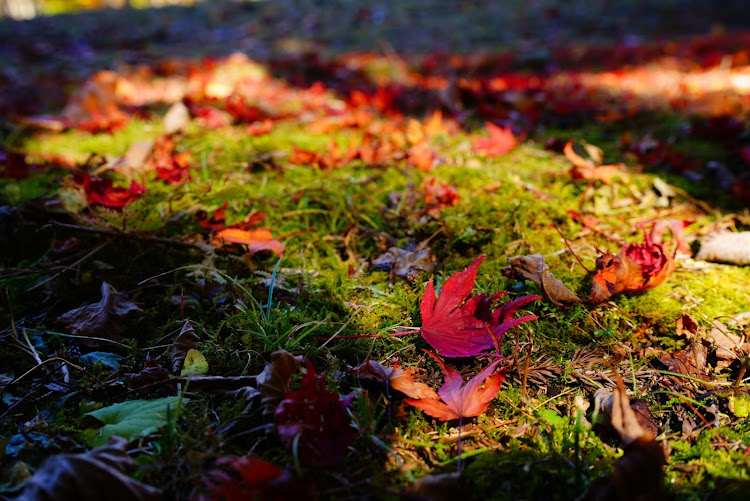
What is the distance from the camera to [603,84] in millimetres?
4734

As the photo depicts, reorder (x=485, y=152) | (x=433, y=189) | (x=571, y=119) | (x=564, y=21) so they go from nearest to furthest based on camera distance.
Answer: (x=433, y=189)
(x=485, y=152)
(x=571, y=119)
(x=564, y=21)

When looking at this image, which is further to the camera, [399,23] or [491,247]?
[399,23]

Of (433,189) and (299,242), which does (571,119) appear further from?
(299,242)

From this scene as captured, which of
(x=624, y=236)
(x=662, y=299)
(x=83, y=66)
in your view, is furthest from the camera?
(x=83, y=66)

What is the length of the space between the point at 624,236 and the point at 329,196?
1.27 meters

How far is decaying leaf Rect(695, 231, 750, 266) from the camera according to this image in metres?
1.68

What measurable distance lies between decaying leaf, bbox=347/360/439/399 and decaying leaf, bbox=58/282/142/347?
0.75 meters

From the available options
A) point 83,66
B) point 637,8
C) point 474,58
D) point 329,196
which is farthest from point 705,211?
point 637,8

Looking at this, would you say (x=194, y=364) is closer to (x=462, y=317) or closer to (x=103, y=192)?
(x=462, y=317)

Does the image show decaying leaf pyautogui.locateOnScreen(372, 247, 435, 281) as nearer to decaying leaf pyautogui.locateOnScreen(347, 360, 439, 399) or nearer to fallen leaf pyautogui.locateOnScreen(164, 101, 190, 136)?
decaying leaf pyautogui.locateOnScreen(347, 360, 439, 399)

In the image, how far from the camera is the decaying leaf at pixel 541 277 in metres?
1.43

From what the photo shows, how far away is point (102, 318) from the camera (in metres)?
1.36

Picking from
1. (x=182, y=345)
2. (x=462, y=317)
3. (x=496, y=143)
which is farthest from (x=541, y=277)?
(x=496, y=143)

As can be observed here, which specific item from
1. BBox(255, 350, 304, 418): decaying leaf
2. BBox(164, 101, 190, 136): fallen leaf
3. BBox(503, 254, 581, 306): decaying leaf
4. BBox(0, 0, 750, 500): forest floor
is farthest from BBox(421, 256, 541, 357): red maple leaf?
BBox(164, 101, 190, 136): fallen leaf
